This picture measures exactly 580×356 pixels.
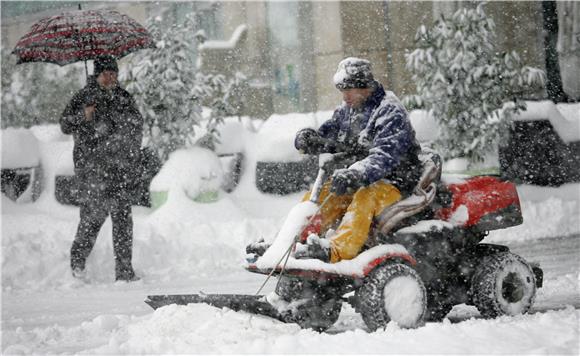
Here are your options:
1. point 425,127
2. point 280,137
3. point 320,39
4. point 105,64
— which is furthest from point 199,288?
point 320,39

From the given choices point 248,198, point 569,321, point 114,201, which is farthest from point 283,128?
point 569,321

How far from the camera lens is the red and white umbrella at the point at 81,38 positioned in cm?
938

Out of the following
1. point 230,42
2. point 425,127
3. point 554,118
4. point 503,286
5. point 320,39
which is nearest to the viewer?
point 503,286

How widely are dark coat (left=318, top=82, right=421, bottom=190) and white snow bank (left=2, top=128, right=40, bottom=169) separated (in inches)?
353

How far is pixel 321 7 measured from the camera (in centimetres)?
1961

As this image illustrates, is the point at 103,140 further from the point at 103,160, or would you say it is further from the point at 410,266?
the point at 410,266

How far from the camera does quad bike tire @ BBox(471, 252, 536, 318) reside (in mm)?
5871

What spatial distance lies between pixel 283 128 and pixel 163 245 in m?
3.68

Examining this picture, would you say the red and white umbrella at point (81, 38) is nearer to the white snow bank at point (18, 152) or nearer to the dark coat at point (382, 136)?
the dark coat at point (382, 136)

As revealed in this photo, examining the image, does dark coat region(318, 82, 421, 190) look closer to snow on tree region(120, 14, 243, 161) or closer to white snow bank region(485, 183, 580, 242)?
white snow bank region(485, 183, 580, 242)

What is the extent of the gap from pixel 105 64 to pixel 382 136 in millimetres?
4299

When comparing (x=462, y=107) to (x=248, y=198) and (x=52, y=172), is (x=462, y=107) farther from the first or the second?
(x=52, y=172)

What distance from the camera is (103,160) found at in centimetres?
920

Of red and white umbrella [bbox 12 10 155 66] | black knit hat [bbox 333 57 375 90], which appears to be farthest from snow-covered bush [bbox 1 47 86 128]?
black knit hat [bbox 333 57 375 90]
